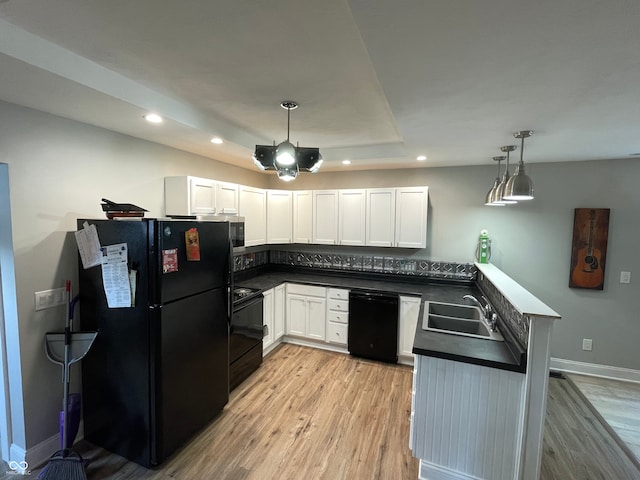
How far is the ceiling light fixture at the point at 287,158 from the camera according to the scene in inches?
82.0

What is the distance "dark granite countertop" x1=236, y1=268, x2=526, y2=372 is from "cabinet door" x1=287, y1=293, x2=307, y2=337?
228 mm

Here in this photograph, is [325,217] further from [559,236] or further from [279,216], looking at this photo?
[559,236]

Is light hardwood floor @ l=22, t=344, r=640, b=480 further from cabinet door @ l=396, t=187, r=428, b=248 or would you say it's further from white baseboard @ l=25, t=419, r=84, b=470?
cabinet door @ l=396, t=187, r=428, b=248

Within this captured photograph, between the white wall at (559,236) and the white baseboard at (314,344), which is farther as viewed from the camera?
the white baseboard at (314,344)

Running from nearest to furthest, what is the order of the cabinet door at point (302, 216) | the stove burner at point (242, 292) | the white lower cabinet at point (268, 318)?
the stove burner at point (242, 292) < the white lower cabinet at point (268, 318) < the cabinet door at point (302, 216)

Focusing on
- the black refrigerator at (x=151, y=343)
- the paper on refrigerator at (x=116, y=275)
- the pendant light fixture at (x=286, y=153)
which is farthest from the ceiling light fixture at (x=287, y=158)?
the paper on refrigerator at (x=116, y=275)

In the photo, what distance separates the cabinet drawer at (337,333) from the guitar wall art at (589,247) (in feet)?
8.81

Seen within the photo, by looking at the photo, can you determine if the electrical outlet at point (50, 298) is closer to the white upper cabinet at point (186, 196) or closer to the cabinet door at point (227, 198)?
the white upper cabinet at point (186, 196)

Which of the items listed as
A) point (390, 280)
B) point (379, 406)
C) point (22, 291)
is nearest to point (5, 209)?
point (22, 291)

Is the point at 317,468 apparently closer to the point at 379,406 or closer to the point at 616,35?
the point at 379,406

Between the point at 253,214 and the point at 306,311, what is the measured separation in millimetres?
1405

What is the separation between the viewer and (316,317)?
3795mm

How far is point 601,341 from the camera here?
3348 millimetres

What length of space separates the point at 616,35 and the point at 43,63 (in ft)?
7.87
